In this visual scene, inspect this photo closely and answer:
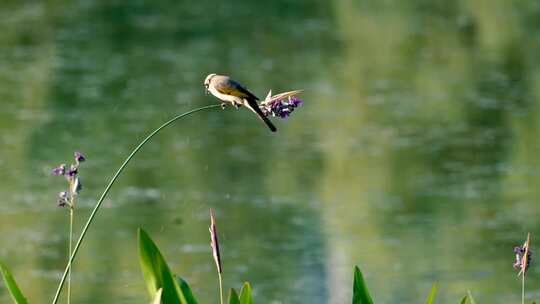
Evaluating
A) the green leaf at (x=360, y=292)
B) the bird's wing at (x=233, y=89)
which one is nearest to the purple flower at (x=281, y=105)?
the bird's wing at (x=233, y=89)

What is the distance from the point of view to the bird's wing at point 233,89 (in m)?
2.56

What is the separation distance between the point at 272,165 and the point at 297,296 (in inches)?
102

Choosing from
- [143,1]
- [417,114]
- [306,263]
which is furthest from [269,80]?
[143,1]

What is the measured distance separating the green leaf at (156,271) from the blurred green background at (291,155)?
13.8ft

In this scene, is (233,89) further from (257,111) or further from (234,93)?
(257,111)

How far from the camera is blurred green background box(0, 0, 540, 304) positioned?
710 cm

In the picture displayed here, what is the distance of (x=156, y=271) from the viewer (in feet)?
7.66

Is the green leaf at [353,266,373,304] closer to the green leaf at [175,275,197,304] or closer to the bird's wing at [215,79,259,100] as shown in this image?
the green leaf at [175,275,197,304]

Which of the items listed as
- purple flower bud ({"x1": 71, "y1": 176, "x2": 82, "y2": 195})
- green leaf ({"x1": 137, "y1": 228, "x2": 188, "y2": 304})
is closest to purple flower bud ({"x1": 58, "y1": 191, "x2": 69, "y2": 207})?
purple flower bud ({"x1": 71, "y1": 176, "x2": 82, "y2": 195})

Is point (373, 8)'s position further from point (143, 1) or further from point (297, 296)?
point (297, 296)

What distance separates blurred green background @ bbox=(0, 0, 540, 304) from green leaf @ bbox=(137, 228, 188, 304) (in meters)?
4.21

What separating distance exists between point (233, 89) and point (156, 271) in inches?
19.2

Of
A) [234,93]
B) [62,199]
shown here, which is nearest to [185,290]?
[62,199]

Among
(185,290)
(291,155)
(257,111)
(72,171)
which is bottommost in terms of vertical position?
(185,290)
